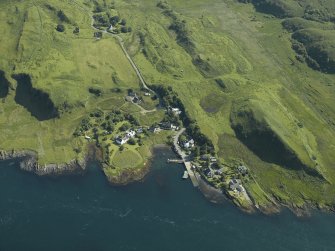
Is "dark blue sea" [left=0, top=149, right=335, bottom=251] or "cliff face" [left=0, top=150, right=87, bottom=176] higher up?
"dark blue sea" [left=0, top=149, right=335, bottom=251]

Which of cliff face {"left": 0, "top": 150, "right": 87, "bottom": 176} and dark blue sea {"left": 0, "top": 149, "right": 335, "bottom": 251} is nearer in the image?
dark blue sea {"left": 0, "top": 149, "right": 335, "bottom": 251}

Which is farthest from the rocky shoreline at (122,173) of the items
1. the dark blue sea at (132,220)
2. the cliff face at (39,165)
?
the dark blue sea at (132,220)

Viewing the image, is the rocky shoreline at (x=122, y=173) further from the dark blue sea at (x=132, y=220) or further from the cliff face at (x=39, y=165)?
the dark blue sea at (x=132, y=220)

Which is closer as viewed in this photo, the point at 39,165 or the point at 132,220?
the point at 132,220

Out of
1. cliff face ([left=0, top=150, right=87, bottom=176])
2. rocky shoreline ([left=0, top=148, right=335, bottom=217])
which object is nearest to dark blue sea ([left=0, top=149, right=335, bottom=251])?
rocky shoreline ([left=0, top=148, right=335, bottom=217])

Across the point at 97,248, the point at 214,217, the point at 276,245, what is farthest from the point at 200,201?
the point at 97,248

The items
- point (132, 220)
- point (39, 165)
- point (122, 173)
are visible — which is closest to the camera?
point (132, 220)

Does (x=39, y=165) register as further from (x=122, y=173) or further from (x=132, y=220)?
(x=132, y=220)

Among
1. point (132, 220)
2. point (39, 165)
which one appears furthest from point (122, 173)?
point (39, 165)

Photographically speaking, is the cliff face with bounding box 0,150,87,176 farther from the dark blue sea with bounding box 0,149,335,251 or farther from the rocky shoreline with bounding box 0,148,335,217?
the dark blue sea with bounding box 0,149,335,251
